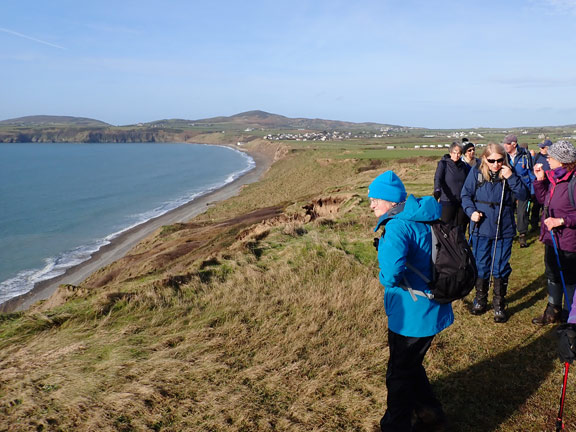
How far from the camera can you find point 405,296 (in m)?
3.07

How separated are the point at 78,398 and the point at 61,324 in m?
2.20

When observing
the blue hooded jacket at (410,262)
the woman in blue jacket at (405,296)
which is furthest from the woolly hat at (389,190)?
the blue hooded jacket at (410,262)

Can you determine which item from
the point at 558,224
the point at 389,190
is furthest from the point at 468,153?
the point at 389,190

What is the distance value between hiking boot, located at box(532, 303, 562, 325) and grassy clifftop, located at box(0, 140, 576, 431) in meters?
0.13

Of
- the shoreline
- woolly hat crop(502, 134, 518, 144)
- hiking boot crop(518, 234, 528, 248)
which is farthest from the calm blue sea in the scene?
woolly hat crop(502, 134, 518, 144)

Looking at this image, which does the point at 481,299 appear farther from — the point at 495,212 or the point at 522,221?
the point at 522,221

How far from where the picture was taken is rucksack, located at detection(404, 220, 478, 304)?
9.55 ft

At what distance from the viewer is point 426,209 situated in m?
2.92

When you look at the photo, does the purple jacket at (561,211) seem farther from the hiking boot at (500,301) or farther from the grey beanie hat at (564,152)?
the hiking boot at (500,301)

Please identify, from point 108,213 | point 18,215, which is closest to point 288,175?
point 108,213

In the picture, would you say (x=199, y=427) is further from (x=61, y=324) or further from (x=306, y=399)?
(x=61, y=324)

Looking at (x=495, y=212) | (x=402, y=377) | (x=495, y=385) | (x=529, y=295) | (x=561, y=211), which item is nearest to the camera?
(x=402, y=377)

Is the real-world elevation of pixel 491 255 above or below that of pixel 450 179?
below

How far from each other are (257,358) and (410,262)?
270cm
